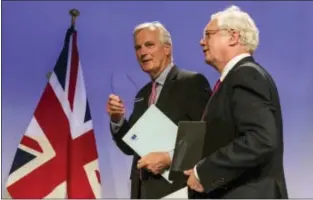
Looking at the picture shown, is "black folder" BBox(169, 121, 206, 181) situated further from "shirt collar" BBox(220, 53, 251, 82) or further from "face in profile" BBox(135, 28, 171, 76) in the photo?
"face in profile" BBox(135, 28, 171, 76)

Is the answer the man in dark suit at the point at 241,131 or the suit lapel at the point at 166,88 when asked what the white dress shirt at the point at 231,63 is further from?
the suit lapel at the point at 166,88

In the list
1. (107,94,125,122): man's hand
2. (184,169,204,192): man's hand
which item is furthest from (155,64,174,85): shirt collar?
(184,169,204,192): man's hand

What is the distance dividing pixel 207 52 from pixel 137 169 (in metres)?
0.63

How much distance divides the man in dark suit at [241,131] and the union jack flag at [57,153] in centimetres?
105

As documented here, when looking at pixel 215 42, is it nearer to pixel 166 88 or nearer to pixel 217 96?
pixel 217 96

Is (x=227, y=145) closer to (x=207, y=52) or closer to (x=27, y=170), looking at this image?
(x=207, y=52)

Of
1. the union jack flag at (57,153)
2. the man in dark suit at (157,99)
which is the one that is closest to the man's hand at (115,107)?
the man in dark suit at (157,99)

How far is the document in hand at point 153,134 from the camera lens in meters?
1.85

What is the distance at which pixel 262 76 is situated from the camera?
1.52 metres

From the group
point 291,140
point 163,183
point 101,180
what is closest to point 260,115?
point 163,183

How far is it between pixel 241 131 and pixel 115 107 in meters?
0.75

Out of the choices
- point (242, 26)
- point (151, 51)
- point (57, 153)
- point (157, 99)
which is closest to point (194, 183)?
point (242, 26)

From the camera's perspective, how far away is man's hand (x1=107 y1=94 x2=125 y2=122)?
2102 mm

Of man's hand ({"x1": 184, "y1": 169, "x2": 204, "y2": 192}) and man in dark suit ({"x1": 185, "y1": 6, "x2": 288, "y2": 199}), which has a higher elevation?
man in dark suit ({"x1": 185, "y1": 6, "x2": 288, "y2": 199})
